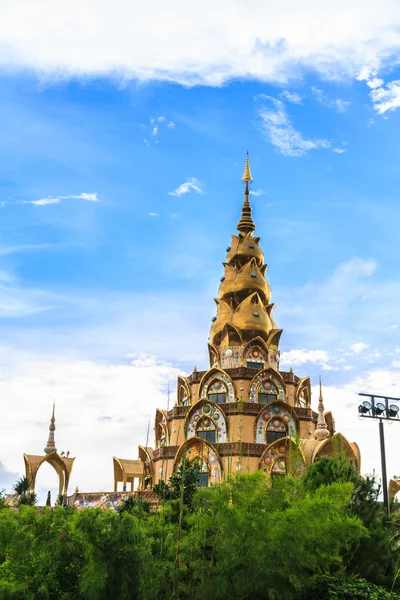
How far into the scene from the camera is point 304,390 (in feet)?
152

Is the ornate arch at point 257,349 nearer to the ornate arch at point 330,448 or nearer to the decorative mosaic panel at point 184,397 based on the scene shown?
the decorative mosaic panel at point 184,397

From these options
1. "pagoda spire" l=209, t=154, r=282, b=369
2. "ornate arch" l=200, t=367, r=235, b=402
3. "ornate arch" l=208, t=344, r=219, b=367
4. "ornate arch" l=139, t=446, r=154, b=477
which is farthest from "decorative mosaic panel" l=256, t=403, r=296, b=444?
"ornate arch" l=139, t=446, r=154, b=477

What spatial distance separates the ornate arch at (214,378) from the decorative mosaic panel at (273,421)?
2.42 meters

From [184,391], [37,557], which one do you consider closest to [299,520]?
[37,557]

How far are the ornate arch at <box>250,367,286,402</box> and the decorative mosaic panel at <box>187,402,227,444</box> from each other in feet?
9.26

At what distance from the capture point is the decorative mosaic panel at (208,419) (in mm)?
39469

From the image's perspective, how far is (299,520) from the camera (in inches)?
587

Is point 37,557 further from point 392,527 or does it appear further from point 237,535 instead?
point 392,527

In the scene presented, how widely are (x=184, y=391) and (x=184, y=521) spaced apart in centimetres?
2754

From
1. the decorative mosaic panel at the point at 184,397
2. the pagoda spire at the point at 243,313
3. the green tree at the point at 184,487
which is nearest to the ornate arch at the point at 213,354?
the pagoda spire at the point at 243,313

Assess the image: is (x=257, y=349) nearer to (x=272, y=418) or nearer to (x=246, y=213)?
(x=272, y=418)

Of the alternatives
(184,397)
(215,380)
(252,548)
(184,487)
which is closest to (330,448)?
(215,380)

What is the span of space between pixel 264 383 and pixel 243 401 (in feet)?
11.0

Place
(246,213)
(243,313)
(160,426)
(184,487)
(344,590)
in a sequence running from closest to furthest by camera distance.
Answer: (344,590)
(184,487)
(243,313)
(160,426)
(246,213)
